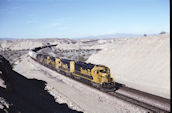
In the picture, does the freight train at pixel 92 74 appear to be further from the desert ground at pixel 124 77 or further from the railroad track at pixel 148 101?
the railroad track at pixel 148 101

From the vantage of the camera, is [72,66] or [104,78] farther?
[72,66]

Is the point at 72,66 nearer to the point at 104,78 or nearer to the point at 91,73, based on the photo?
the point at 91,73

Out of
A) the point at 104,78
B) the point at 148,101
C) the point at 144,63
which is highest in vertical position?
the point at 104,78

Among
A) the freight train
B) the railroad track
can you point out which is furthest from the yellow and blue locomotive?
the railroad track

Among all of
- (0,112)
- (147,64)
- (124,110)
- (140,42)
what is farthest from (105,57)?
(0,112)

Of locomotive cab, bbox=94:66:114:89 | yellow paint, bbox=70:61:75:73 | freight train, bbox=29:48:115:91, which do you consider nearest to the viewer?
locomotive cab, bbox=94:66:114:89

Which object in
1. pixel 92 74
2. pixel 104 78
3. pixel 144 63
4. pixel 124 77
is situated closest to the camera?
pixel 104 78

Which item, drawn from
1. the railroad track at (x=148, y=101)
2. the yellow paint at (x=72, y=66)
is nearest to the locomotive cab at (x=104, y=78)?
the railroad track at (x=148, y=101)

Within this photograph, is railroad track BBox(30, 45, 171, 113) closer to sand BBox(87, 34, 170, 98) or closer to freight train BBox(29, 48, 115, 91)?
freight train BBox(29, 48, 115, 91)

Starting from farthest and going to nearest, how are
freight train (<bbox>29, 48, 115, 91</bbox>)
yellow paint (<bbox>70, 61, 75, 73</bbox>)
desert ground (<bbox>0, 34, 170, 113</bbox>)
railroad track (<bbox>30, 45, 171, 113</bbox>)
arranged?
yellow paint (<bbox>70, 61, 75, 73</bbox>), freight train (<bbox>29, 48, 115, 91</bbox>), desert ground (<bbox>0, 34, 170, 113</bbox>), railroad track (<bbox>30, 45, 171, 113</bbox>)

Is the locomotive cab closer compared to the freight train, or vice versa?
the locomotive cab

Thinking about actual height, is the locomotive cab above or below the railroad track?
above

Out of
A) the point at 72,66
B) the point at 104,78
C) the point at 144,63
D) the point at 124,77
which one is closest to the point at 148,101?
the point at 104,78

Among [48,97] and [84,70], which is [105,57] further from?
[48,97]
